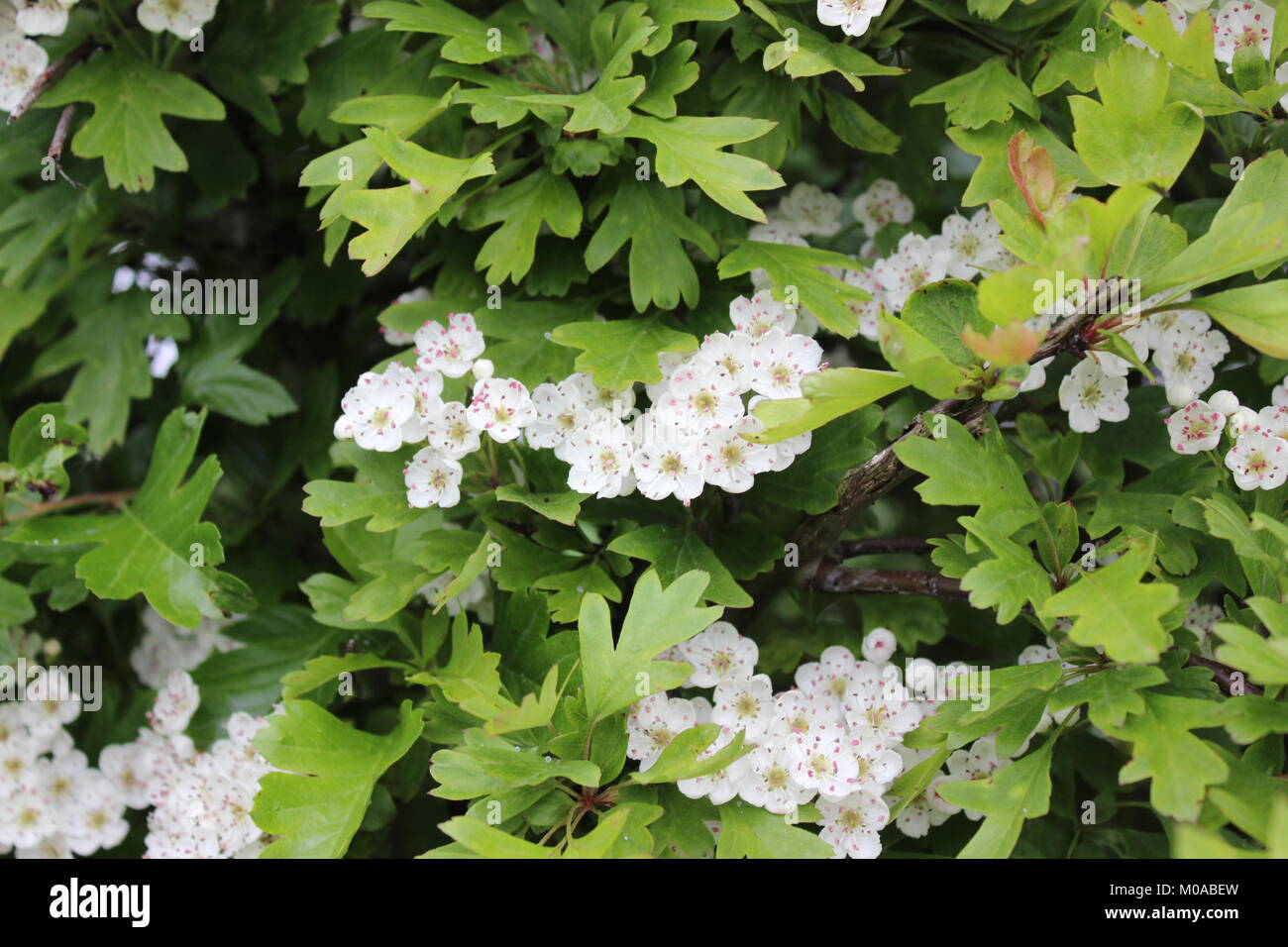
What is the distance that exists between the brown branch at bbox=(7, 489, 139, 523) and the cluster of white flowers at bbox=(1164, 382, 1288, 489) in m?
1.08

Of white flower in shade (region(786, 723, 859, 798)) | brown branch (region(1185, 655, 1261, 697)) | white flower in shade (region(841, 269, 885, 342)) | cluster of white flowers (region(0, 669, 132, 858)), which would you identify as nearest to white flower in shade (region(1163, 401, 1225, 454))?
brown branch (region(1185, 655, 1261, 697))

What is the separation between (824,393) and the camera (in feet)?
2.78

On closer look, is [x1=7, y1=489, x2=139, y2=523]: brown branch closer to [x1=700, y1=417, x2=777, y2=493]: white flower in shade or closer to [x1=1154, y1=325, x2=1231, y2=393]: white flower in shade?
[x1=700, y1=417, x2=777, y2=493]: white flower in shade

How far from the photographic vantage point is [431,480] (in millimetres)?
1026

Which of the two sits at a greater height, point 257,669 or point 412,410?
point 412,410

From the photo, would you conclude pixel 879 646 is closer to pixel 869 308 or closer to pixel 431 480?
pixel 869 308

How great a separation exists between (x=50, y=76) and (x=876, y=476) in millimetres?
961

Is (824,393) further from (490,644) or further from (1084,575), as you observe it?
(490,644)

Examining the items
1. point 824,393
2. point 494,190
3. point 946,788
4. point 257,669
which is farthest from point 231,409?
point 946,788

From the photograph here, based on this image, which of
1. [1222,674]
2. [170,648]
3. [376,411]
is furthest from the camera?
[170,648]

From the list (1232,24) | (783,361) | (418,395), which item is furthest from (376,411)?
(1232,24)

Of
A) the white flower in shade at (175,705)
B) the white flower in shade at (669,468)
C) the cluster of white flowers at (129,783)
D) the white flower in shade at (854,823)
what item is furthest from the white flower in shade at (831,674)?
the white flower in shade at (175,705)

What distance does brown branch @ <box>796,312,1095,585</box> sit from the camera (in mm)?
877

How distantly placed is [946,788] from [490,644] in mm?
447
